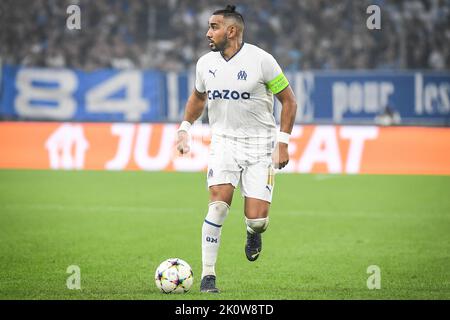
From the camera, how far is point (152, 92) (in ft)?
87.6

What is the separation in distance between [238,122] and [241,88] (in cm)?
32

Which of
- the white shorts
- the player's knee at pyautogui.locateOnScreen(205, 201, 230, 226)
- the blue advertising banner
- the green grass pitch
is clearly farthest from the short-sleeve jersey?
the blue advertising banner

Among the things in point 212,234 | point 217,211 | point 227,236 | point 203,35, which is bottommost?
point 227,236

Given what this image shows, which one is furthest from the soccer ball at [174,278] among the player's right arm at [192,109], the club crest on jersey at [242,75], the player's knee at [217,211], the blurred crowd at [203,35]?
the blurred crowd at [203,35]

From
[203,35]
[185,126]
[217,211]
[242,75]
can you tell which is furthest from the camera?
[203,35]

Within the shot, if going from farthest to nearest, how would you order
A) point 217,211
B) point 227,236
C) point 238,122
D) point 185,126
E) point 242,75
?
point 227,236
point 185,126
point 238,122
point 242,75
point 217,211

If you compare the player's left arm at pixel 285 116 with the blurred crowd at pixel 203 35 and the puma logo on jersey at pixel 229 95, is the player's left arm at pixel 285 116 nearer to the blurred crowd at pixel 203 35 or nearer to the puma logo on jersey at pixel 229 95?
the puma logo on jersey at pixel 229 95

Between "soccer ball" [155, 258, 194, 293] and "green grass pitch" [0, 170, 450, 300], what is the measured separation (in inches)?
3.9

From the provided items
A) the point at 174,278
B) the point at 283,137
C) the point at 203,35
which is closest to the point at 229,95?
the point at 283,137

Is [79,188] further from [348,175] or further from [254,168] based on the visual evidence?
[254,168]

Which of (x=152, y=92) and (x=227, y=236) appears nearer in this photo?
(x=227, y=236)

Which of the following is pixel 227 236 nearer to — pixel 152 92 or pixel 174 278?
pixel 174 278

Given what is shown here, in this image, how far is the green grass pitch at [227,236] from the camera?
27.5 feet

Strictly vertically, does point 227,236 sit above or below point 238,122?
below
